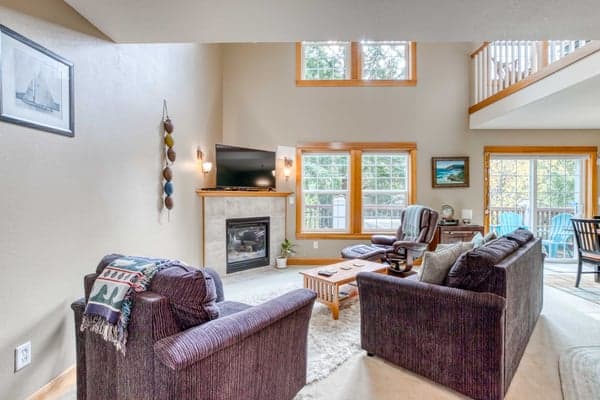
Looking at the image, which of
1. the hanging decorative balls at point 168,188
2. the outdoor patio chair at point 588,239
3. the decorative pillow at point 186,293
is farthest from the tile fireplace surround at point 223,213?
the outdoor patio chair at point 588,239

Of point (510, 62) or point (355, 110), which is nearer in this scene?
point (510, 62)

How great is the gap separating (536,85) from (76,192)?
463 cm

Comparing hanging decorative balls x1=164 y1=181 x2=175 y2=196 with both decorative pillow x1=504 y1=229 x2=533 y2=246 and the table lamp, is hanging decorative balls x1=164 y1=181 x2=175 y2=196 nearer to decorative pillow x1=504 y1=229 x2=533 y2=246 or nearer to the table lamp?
decorative pillow x1=504 y1=229 x2=533 y2=246

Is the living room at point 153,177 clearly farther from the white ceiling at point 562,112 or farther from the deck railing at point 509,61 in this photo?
the deck railing at point 509,61

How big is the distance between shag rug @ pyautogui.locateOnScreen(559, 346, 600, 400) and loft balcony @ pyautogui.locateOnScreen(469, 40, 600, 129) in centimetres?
236

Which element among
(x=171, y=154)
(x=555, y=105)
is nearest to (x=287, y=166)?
(x=171, y=154)

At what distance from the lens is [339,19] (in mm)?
2158

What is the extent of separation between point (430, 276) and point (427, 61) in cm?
441

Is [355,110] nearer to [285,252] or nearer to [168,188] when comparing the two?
[285,252]

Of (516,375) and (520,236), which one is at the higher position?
(520,236)

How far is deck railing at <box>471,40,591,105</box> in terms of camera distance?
354 cm

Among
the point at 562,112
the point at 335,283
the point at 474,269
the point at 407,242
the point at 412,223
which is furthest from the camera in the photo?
the point at 412,223

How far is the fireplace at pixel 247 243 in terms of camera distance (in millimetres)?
4562

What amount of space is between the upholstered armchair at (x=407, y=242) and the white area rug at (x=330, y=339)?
90 centimetres
